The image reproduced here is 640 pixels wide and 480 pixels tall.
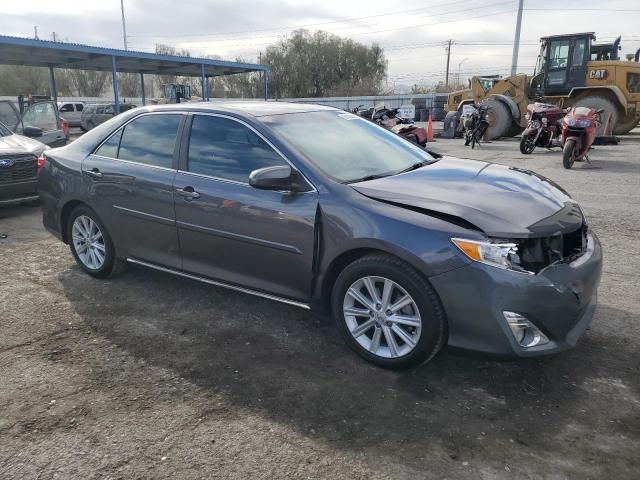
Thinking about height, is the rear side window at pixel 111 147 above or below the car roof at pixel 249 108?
below

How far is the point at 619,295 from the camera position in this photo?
436 centimetres

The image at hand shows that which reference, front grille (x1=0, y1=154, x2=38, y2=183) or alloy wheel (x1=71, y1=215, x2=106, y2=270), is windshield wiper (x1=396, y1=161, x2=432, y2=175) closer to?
alloy wheel (x1=71, y1=215, x2=106, y2=270)

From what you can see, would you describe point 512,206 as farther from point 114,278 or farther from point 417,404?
point 114,278

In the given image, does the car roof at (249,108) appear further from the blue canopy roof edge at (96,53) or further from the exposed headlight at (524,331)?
the blue canopy roof edge at (96,53)

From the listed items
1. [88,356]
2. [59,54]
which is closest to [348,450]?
[88,356]

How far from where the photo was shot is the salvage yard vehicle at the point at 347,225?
2.89m

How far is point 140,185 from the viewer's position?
168 inches

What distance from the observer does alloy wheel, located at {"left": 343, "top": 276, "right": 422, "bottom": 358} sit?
3.12 meters

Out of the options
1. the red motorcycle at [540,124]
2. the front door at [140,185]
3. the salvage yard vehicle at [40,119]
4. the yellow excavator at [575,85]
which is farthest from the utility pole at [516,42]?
the front door at [140,185]

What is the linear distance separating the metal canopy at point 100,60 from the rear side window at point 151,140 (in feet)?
49.4

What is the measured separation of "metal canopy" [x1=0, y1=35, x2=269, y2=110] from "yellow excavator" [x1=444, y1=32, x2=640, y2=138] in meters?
12.9

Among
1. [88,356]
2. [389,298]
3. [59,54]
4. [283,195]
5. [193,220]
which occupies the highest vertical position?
[59,54]

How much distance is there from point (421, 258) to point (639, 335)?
6.23ft

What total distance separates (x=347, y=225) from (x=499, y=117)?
55.2 ft
